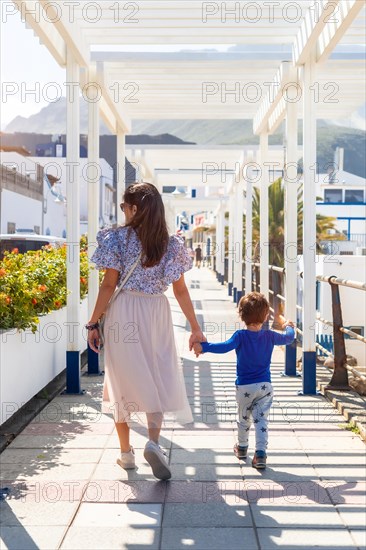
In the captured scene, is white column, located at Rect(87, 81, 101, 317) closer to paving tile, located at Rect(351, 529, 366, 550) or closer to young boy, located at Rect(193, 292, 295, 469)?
young boy, located at Rect(193, 292, 295, 469)

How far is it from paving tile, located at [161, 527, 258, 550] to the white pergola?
332 cm

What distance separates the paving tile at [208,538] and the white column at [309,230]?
130 inches

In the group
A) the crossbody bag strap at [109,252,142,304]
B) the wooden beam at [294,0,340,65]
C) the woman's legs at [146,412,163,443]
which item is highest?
the wooden beam at [294,0,340,65]

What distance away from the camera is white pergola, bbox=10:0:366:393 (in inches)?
247

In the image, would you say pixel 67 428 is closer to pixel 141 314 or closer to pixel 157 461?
pixel 157 461

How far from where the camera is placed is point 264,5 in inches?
254

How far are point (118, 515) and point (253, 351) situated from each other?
4.21 feet

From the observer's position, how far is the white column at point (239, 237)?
54.9 ft

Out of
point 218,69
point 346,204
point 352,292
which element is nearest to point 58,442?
point 218,69

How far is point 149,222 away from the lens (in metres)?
4.09

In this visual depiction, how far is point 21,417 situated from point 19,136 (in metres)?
59.4

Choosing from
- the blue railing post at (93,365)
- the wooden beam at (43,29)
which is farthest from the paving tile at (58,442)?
the wooden beam at (43,29)

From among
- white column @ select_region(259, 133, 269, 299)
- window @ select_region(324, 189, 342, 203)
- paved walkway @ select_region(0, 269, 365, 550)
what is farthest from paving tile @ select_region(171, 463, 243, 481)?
window @ select_region(324, 189, 342, 203)

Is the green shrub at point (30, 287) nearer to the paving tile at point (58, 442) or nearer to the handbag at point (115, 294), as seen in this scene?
the paving tile at point (58, 442)
